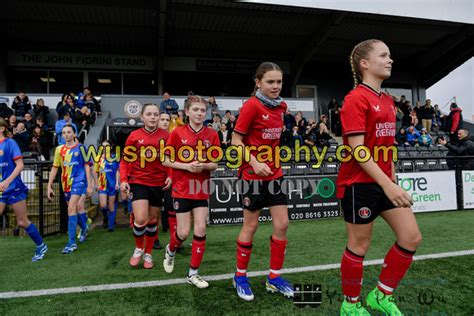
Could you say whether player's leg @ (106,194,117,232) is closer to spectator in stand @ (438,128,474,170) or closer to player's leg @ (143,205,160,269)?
player's leg @ (143,205,160,269)

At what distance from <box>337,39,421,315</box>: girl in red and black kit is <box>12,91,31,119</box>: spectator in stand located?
46.4 ft

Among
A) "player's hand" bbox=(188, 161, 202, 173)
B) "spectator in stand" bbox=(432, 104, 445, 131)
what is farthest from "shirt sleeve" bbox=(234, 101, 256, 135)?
"spectator in stand" bbox=(432, 104, 445, 131)

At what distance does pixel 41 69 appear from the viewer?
19.6 metres

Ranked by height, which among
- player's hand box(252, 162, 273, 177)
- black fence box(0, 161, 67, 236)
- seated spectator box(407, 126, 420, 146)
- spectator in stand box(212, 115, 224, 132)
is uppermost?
spectator in stand box(212, 115, 224, 132)

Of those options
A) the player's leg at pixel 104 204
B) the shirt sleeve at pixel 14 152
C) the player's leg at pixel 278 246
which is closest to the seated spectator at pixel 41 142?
the player's leg at pixel 104 204

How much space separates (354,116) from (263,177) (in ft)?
3.56

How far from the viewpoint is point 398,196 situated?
82.8 inches

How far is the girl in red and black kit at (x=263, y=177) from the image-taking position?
3.07 metres

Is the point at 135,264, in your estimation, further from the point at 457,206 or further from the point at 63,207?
the point at 457,206

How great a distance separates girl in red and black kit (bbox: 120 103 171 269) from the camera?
13.9 feet

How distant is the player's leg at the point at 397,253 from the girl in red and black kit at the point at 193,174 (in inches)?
70.4

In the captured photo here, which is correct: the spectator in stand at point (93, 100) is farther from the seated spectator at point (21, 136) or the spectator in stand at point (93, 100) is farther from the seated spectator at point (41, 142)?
the seated spectator at point (21, 136)

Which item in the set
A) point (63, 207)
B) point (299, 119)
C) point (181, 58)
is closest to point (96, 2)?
point (181, 58)

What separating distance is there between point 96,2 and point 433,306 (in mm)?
17891
